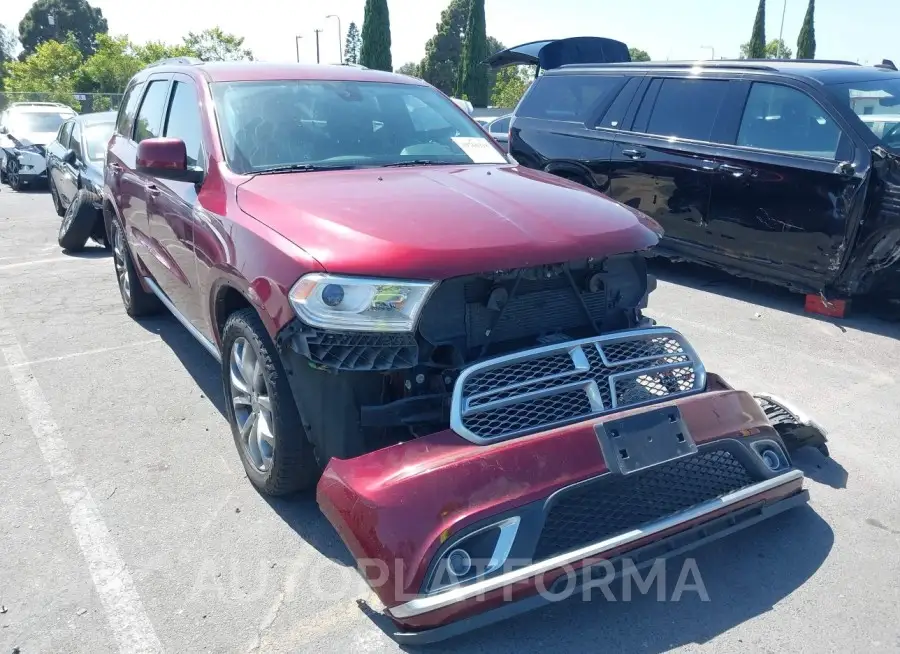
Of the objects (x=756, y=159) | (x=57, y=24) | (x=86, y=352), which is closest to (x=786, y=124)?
(x=756, y=159)

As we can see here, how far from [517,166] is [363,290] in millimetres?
1812

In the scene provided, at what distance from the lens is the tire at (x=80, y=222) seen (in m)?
8.07

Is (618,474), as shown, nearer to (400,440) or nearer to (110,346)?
(400,440)

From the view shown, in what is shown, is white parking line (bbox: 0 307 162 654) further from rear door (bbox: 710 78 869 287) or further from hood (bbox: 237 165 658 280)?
rear door (bbox: 710 78 869 287)

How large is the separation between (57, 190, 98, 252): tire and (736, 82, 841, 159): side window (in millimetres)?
6600

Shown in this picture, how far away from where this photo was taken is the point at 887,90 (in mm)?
5859

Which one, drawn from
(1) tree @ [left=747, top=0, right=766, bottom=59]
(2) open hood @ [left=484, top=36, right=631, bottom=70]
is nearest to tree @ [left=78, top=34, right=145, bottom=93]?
(2) open hood @ [left=484, top=36, right=631, bottom=70]

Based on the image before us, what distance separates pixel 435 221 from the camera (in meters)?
2.83

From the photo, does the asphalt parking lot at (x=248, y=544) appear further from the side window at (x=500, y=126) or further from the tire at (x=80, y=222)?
the side window at (x=500, y=126)

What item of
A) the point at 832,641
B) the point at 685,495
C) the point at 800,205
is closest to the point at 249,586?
the point at 685,495

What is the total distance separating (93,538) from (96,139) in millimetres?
7541

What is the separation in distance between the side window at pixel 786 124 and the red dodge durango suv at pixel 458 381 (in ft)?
9.84

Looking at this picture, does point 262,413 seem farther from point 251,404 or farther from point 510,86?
point 510,86

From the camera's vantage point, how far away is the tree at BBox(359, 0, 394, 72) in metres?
43.9
